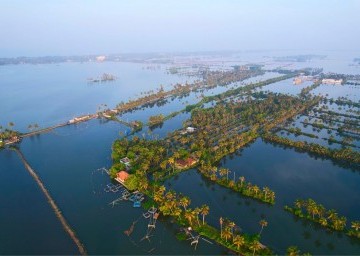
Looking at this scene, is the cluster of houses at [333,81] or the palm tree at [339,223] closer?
the palm tree at [339,223]

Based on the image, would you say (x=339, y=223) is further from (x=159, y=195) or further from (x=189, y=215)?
(x=159, y=195)

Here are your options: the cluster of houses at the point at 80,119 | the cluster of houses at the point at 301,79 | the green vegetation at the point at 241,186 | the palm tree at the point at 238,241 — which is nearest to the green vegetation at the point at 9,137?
the cluster of houses at the point at 80,119

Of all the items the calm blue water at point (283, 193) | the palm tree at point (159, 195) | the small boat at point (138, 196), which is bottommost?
the calm blue water at point (283, 193)

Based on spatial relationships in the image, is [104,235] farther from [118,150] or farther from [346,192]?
[346,192]

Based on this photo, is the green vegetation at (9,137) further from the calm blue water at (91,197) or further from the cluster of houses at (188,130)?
the cluster of houses at (188,130)

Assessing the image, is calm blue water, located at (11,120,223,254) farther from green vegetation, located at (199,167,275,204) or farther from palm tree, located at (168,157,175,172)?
green vegetation, located at (199,167,275,204)

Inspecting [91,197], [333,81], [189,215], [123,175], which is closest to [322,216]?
[189,215]

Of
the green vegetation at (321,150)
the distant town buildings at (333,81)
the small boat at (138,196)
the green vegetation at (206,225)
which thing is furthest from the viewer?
the distant town buildings at (333,81)

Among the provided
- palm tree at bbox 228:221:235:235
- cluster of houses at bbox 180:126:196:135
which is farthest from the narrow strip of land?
cluster of houses at bbox 180:126:196:135

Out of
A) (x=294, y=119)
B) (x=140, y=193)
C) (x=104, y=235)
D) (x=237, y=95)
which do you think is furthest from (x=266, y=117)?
(x=104, y=235)
